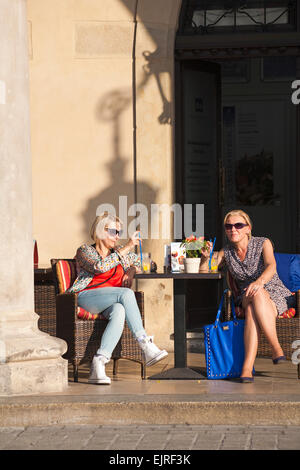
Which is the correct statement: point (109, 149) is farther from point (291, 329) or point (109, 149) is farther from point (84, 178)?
point (291, 329)

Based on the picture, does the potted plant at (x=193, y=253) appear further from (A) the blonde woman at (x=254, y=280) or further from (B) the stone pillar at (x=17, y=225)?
(B) the stone pillar at (x=17, y=225)

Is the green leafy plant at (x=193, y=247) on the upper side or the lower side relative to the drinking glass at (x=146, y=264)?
upper

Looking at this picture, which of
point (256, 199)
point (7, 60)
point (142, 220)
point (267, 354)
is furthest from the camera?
point (256, 199)

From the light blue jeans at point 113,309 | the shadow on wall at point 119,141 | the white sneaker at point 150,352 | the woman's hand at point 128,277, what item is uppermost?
the shadow on wall at point 119,141

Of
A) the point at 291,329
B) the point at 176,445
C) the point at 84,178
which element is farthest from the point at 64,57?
the point at 176,445

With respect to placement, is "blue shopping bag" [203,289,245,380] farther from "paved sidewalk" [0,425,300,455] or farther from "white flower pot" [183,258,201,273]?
"paved sidewalk" [0,425,300,455]

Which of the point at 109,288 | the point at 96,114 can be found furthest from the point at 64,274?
the point at 96,114

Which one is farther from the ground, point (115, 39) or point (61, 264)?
point (115, 39)

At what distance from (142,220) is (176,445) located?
4.07m

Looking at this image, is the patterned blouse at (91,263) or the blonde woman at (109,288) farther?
the patterned blouse at (91,263)

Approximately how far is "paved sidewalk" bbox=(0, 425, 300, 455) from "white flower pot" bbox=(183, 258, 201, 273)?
1540 millimetres

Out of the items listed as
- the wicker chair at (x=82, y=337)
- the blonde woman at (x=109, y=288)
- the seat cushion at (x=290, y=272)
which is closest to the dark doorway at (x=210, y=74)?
the seat cushion at (x=290, y=272)

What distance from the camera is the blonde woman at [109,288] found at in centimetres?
707

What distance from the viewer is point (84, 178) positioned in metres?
9.37
